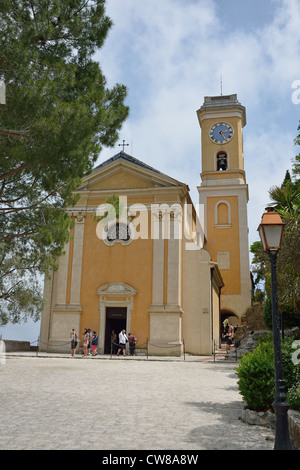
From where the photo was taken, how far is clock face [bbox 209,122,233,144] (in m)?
35.9

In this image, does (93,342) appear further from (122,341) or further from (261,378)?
(261,378)

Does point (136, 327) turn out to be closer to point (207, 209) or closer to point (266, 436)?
point (207, 209)

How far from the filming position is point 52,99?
9.33 m

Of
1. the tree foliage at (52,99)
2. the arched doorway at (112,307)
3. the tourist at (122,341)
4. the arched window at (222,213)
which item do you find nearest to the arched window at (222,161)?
the arched window at (222,213)

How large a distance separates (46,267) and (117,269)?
7328mm

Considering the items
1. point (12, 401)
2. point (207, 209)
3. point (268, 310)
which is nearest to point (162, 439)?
point (12, 401)

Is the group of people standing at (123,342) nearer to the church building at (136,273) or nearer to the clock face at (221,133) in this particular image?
the church building at (136,273)

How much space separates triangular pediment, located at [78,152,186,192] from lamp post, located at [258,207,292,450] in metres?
19.4

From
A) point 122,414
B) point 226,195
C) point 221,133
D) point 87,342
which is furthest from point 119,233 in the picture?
point 122,414

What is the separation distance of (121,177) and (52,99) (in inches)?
669

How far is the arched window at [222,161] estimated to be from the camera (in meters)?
35.9

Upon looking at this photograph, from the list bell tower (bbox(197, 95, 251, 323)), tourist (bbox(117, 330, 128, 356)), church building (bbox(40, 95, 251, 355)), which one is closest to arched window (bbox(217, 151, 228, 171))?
bell tower (bbox(197, 95, 251, 323))

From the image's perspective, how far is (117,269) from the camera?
24.6m

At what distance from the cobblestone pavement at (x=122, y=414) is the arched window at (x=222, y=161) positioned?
25.9 m
